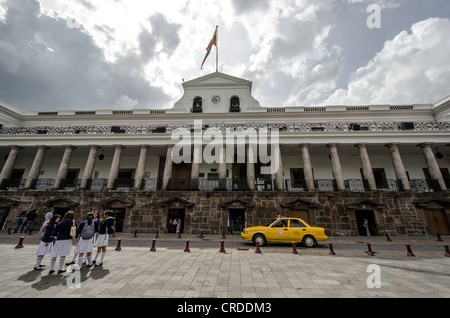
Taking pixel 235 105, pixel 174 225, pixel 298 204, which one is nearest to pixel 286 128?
pixel 298 204

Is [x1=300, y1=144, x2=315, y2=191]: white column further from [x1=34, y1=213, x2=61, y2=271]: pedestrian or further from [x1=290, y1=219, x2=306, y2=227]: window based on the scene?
[x1=34, y1=213, x2=61, y2=271]: pedestrian

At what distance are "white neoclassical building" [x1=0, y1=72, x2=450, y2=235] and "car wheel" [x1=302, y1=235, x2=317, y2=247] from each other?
4.77 metres

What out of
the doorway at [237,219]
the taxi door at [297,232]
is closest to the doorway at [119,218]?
the doorway at [237,219]

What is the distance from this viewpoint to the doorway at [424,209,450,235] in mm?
15047

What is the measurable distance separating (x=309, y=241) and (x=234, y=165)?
38.2 ft

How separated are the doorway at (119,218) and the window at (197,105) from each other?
1379cm

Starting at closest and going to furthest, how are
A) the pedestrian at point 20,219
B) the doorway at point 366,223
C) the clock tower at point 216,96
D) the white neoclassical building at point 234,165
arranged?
1. the pedestrian at point 20,219
2. the doorway at point 366,223
3. the white neoclassical building at point 234,165
4. the clock tower at point 216,96

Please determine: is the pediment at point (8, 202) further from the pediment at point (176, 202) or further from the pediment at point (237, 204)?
the pediment at point (237, 204)

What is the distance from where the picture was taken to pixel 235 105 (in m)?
23.2

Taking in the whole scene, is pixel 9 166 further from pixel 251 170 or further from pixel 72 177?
pixel 251 170

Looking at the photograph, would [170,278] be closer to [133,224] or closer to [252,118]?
[133,224]

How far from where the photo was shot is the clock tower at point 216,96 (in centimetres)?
2292

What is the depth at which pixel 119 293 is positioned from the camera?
4.24 metres

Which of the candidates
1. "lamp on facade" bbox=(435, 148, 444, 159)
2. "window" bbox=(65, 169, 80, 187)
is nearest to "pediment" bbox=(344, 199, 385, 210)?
"lamp on facade" bbox=(435, 148, 444, 159)
